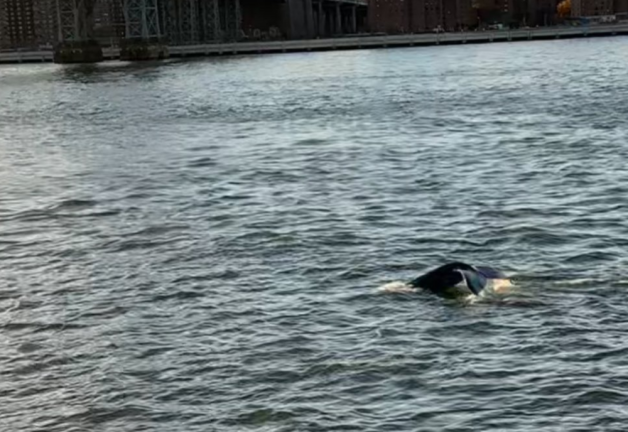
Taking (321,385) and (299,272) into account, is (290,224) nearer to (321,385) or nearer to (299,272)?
(299,272)

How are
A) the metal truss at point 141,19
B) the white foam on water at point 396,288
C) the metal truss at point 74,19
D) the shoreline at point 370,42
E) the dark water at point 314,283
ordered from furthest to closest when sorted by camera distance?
the shoreline at point 370,42 → the metal truss at point 74,19 → the metal truss at point 141,19 → the white foam on water at point 396,288 → the dark water at point 314,283

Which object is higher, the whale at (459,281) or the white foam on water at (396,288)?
the whale at (459,281)

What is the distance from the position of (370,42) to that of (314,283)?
17037 centimetres

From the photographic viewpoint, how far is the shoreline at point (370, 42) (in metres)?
181

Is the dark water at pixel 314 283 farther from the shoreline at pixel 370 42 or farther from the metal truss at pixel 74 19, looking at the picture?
the shoreline at pixel 370 42

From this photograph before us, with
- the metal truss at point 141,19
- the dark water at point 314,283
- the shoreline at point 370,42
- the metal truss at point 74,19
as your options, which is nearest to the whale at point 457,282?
the dark water at point 314,283

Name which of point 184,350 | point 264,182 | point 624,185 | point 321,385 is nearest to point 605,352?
point 321,385

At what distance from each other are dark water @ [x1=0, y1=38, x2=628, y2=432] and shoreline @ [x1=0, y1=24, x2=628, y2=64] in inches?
5384

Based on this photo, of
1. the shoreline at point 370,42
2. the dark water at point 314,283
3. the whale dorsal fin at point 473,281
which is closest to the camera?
the dark water at point 314,283

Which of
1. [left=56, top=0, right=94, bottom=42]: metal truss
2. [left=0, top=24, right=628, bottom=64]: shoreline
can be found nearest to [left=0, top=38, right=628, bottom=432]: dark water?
[left=56, top=0, right=94, bottom=42]: metal truss

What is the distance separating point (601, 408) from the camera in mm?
12969

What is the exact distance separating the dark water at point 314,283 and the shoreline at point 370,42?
137 meters

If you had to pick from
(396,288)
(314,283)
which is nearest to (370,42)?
(314,283)

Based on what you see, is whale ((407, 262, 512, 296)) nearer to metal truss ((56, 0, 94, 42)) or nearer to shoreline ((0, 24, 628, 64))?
metal truss ((56, 0, 94, 42))
